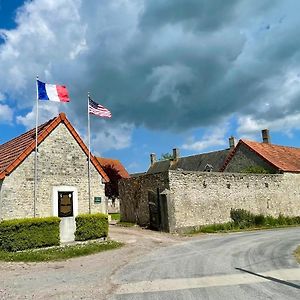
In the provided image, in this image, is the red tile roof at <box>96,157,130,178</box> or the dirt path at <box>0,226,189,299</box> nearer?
the dirt path at <box>0,226,189,299</box>

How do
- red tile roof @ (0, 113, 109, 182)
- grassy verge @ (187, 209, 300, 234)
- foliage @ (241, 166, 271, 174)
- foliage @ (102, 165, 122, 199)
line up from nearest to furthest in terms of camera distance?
red tile roof @ (0, 113, 109, 182) → grassy verge @ (187, 209, 300, 234) → foliage @ (241, 166, 271, 174) → foliage @ (102, 165, 122, 199)

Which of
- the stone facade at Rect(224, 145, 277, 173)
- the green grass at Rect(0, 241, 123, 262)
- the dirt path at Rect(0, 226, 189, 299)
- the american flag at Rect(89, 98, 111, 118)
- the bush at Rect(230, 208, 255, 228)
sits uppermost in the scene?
the american flag at Rect(89, 98, 111, 118)

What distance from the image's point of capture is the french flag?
57.5 ft

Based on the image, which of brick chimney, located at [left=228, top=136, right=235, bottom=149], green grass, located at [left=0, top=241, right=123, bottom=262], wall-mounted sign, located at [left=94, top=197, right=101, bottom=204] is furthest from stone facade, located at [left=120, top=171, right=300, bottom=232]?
brick chimney, located at [left=228, top=136, right=235, bottom=149]

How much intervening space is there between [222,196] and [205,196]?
171 centimetres

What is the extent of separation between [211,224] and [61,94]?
1288 centimetres

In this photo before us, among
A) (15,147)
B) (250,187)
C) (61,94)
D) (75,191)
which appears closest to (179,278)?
(75,191)

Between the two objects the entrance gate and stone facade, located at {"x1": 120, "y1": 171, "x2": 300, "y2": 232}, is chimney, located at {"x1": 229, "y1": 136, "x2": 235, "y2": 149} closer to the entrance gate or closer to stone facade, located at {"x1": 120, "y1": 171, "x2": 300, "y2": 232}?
stone facade, located at {"x1": 120, "y1": 171, "x2": 300, "y2": 232}

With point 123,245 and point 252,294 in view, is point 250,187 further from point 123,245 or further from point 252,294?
point 252,294

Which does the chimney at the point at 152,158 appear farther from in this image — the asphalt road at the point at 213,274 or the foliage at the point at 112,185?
the asphalt road at the point at 213,274

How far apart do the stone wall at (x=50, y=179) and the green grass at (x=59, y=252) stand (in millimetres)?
2287

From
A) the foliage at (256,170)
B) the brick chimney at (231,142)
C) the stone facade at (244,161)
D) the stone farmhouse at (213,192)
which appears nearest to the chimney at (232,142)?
the brick chimney at (231,142)

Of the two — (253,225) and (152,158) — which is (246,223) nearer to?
(253,225)

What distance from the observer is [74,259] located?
13508mm
